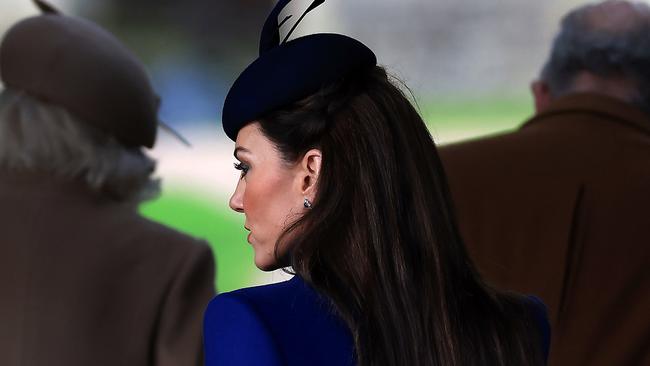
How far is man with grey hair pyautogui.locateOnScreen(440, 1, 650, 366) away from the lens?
2.41 meters

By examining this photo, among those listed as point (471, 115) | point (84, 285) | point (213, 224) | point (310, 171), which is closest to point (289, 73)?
point (310, 171)

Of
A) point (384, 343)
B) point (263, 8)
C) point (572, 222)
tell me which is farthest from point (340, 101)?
point (263, 8)

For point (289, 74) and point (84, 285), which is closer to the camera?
point (289, 74)

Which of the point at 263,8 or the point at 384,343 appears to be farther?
the point at 263,8

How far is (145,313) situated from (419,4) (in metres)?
9.00

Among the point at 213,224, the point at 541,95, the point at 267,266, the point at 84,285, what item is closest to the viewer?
the point at 267,266

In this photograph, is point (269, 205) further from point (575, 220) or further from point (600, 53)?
point (600, 53)

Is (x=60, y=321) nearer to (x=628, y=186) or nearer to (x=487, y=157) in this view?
(x=487, y=157)

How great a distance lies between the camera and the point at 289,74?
4.72 ft

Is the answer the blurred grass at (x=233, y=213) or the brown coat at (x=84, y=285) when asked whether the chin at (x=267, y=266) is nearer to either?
the brown coat at (x=84, y=285)

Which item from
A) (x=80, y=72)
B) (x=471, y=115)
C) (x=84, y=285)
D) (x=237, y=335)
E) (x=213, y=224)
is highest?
(x=80, y=72)

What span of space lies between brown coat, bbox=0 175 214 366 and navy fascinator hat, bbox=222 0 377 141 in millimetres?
996

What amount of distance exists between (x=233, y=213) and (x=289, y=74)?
328 inches

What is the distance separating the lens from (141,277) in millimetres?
2436
